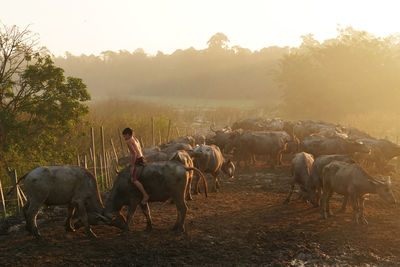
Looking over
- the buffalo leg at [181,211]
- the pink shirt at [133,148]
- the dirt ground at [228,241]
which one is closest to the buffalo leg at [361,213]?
the dirt ground at [228,241]

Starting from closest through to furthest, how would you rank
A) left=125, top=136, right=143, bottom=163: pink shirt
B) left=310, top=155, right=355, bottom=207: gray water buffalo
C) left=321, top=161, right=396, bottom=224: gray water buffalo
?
left=125, top=136, right=143, bottom=163: pink shirt → left=321, top=161, right=396, bottom=224: gray water buffalo → left=310, top=155, right=355, bottom=207: gray water buffalo

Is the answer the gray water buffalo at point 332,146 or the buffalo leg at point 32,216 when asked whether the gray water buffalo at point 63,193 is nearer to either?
the buffalo leg at point 32,216

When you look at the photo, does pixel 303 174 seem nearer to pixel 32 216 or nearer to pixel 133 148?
pixel 133 148

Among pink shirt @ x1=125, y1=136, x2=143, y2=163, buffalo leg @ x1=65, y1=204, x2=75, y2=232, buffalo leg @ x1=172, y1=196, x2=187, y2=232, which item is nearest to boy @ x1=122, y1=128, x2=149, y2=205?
pink shirt @ x1=125, y1=136, x2=143, y2=163

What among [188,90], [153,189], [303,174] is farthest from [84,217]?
[188,90]

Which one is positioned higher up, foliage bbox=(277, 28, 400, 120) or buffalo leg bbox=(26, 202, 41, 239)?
foliage bbox=(277, 28, 400, 120)

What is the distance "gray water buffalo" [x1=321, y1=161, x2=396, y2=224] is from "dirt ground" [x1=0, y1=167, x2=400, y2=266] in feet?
1.68

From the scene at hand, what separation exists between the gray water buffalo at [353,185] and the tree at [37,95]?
1172 centimetres

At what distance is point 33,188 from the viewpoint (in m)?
8.12

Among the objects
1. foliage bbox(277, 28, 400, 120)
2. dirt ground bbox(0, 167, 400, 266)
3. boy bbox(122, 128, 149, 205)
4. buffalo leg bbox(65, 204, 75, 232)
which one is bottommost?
dirt ground bbox(0, 167, 400, 266)

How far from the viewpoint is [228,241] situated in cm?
856

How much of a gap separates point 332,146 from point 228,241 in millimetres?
10838

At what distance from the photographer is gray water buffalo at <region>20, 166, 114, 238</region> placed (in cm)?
814

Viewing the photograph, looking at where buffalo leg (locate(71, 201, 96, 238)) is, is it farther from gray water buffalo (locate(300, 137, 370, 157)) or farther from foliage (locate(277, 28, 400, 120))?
foliage (locate(277, 28, 400, 120))
